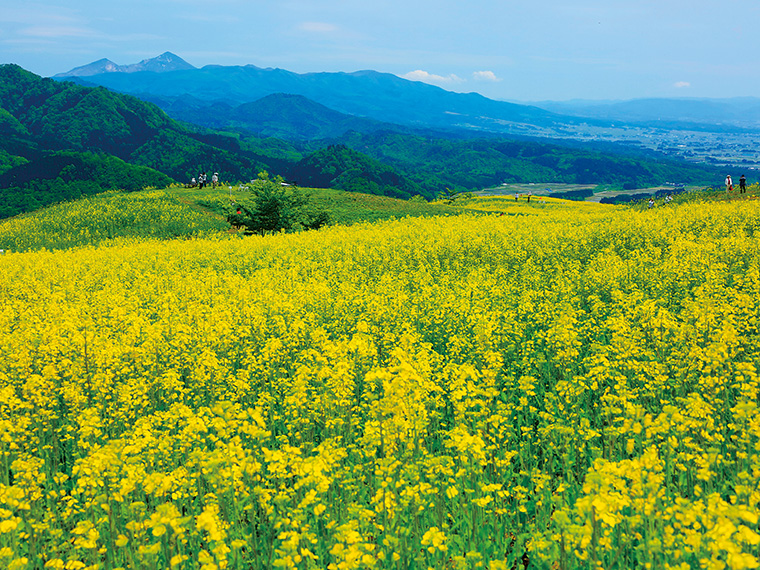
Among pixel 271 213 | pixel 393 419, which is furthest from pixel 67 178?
pixel 393 419

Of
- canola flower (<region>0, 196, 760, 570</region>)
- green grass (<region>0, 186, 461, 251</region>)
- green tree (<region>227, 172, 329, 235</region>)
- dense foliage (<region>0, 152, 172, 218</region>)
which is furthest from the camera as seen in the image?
dense foliage (<region>0, 152, 172, 218</region>)

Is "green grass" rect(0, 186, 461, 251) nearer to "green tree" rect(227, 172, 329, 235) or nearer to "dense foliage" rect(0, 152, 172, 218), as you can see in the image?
"green tree" rect(227, 172, 329, 235)

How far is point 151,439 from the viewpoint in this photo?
5.61 meters

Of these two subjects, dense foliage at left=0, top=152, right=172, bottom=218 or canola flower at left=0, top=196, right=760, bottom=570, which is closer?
canola flower at left=0, top=196, right=760, bottom=570

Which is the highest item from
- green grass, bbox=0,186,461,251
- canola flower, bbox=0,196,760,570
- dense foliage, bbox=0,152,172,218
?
dense foliage, bbox=0,152,172,218

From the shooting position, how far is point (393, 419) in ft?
19.6

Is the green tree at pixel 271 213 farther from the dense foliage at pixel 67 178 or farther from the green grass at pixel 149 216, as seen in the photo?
the dense foliage at pixel 67 178

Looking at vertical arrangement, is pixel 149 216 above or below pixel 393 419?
above

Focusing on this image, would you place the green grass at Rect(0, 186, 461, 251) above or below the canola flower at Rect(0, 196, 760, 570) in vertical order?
above

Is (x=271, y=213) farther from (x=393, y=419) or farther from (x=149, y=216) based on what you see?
(x=393, y=419)

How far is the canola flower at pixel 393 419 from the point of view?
4582 millimetres

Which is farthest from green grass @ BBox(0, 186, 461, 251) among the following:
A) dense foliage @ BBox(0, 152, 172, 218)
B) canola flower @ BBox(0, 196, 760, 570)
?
dense foliage @ BBox(0, 152, 172, 218)

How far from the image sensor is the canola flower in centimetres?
458

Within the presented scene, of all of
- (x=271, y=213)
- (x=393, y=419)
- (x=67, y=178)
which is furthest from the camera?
(x=67, y=178)
